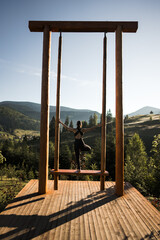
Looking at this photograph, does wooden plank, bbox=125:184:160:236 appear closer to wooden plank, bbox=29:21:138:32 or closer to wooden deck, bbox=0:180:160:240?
wooden deck, bbox=0:180:160:240

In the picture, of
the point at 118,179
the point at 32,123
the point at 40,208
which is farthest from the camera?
the point at 32,123

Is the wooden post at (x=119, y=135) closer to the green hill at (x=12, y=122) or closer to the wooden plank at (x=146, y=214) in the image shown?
the wooden plank at (x=146, y=214)

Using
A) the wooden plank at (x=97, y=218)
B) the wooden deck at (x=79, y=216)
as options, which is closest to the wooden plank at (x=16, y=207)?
the wooden deck at (x=79, y=216)

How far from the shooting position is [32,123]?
6255 inches

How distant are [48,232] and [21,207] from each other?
52.3 inches

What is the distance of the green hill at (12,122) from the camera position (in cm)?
13098

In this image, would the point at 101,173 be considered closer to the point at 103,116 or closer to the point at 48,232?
the point at 103,116

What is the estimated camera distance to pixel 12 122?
5605 inches

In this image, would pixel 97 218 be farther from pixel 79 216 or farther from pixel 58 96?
pixel 58 96

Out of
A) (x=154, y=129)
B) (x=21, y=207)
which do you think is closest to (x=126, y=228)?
(x=21, y=207)

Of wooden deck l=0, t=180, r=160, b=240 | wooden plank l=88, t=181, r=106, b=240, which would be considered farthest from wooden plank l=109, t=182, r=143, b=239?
wooden plank l=88, t=181, r=106, b=240

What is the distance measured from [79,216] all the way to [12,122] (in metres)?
152

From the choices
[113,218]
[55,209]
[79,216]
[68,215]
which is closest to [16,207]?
[55,209]

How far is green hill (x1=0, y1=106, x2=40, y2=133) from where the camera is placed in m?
131
